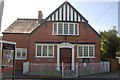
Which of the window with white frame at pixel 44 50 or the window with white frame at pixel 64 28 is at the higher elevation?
the window with white frame at pixel 64 28

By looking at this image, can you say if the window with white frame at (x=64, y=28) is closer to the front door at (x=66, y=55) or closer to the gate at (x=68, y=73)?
the front door at (x=66, y=55)

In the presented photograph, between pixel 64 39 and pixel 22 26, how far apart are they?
23.9ft

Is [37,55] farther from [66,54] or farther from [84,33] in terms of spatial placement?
[84,33]

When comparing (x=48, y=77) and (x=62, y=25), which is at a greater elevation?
(x=62, y=25)

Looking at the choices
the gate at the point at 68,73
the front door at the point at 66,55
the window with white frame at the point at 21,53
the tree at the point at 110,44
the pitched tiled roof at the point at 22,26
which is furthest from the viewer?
the tree at the point at 110,44

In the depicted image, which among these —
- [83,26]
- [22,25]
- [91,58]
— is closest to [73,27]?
[83,26]

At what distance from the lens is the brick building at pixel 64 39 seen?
15.0 meters

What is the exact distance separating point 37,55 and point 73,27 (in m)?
5.43

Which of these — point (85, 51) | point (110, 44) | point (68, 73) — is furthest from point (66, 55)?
point (110, 44)

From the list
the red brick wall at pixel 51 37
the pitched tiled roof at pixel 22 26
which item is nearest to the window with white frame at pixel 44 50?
the red brick wall at pixel 51 37

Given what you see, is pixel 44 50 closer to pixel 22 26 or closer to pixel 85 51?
pixel 85 51

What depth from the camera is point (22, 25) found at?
756 inches

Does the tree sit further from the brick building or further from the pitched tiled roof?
the pitched tiled roof

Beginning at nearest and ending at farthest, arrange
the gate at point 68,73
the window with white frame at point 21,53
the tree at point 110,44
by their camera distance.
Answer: the gate at point 68,73, the window with white frame at point 21,53, the tree at point 110,44
